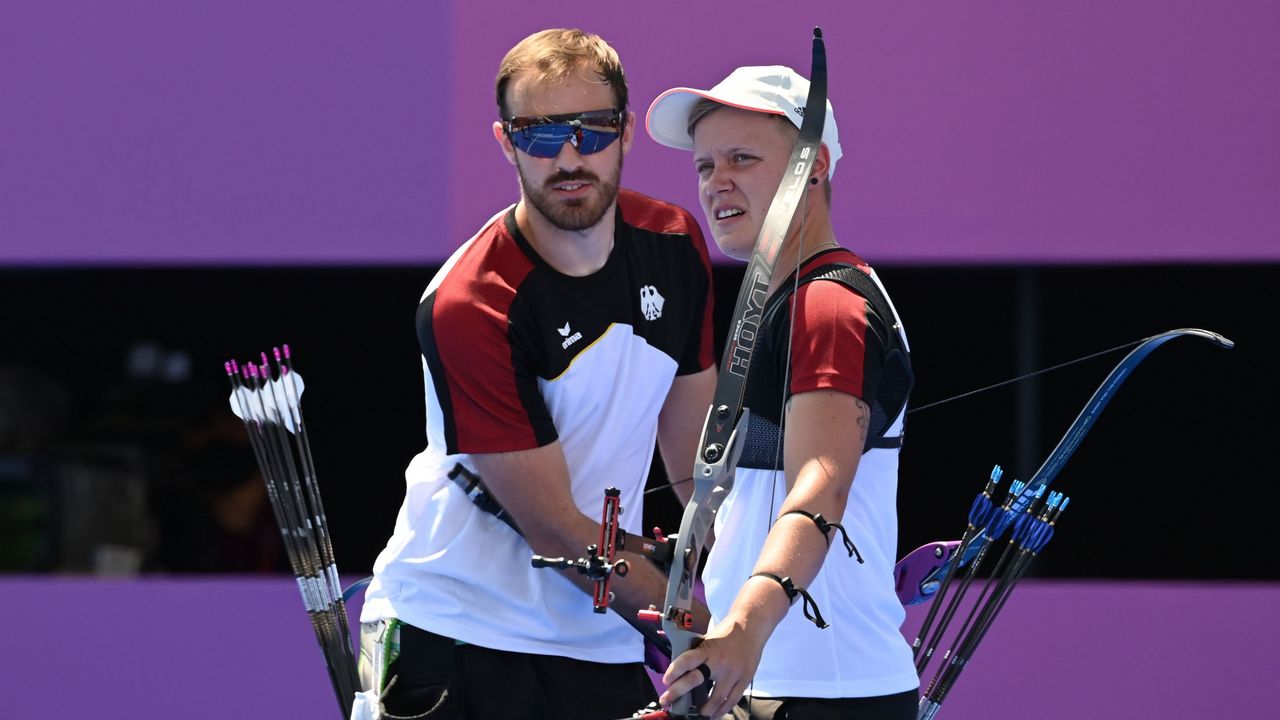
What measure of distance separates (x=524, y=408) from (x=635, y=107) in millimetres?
2002

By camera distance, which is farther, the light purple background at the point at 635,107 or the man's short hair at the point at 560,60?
the light purple background at the point at 635,107

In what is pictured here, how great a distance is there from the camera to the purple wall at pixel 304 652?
13.6ft

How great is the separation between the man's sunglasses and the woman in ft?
0.47

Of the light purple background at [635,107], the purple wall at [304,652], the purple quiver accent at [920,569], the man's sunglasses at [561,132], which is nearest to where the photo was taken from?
the man's sunglasses at [561,132]

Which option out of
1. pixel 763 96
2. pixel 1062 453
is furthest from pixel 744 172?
pixel 1062 453

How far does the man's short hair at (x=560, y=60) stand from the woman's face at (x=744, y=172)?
1.11 feet

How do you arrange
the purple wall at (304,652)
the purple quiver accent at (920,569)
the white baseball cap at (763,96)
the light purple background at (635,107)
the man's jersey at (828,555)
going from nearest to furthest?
the man's jersey at (828,555) → the white baseball cap at (763,96) → the purple quiver accent at (920,569) → the purple wall at (304,652) → the light purple background at (635,107)

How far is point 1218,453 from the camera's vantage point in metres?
5.08

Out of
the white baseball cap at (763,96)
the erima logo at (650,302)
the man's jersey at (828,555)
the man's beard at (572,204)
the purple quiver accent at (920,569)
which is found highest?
the white baseball cap at (763,96)

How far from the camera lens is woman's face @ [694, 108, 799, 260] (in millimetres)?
2199

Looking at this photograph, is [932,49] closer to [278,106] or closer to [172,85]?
[278,106]

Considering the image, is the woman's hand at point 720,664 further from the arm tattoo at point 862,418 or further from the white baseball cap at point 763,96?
the white baseball cap at point 763,96

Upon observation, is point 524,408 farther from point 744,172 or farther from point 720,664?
point 720,664

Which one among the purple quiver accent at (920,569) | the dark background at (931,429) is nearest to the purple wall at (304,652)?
the dark background at (931,429)
